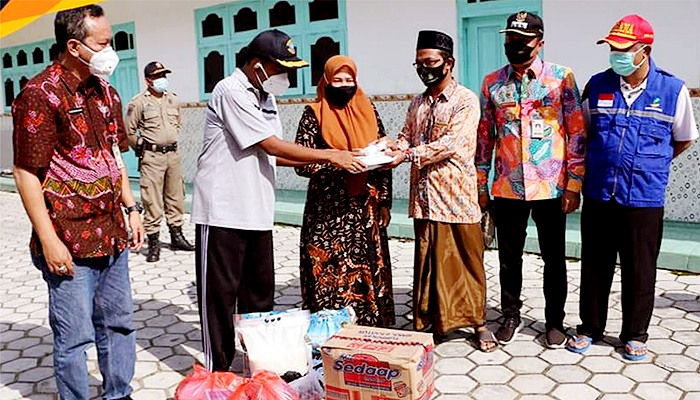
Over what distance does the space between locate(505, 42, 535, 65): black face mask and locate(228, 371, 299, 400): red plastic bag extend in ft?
6.51

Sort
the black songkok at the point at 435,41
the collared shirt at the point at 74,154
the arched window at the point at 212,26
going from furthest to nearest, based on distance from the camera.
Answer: the arched window at the point at 212,26 < the black songkok at the point at 435,41 < the collared shirt at the point at 74,154

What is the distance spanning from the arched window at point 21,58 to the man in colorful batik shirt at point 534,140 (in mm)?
11165

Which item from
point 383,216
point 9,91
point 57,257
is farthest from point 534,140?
point 9,91

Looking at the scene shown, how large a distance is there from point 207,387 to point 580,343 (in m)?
2.05

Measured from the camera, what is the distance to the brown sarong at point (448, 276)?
143 inches

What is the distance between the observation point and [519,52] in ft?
11.1

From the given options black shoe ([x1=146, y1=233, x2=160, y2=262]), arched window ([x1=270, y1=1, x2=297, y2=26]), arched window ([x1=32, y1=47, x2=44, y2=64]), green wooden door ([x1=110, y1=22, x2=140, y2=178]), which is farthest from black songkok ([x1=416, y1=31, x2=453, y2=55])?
arched window ([x1=32, y1=47, x2=44, y2=64])

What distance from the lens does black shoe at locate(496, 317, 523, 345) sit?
383cm

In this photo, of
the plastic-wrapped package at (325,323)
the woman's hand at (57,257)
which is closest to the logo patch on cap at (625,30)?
the plastic-wrapped package at (325,323)

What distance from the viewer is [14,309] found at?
5.02m

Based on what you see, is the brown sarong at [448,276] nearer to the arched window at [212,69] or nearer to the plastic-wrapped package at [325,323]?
the plastic-wrapped package at [325,323]

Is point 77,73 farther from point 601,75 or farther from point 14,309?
point 14,309

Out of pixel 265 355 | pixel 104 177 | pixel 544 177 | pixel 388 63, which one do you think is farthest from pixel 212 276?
pixel 388 63

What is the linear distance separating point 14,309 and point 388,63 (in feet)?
14.8
